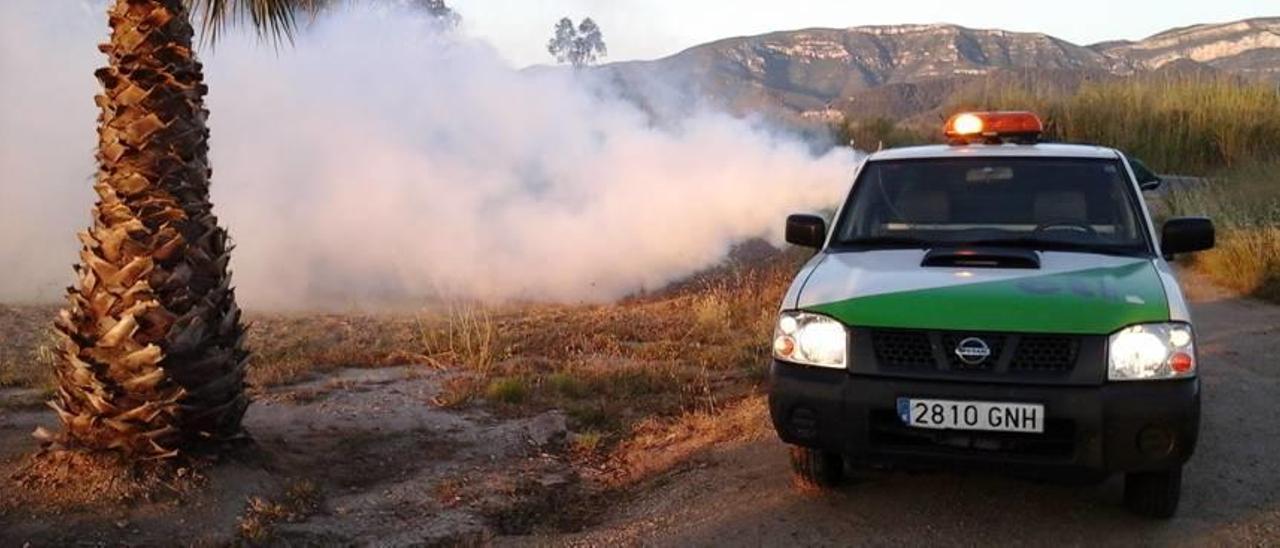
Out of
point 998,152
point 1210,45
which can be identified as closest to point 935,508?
point 998,152

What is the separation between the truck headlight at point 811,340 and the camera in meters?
4.73

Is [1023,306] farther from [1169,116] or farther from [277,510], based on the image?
[1169,116]

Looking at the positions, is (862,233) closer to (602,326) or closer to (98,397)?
(98,397)

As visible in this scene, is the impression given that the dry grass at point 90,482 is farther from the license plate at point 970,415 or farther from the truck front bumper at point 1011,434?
the license plate at point 970,415

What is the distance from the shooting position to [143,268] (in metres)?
5.34

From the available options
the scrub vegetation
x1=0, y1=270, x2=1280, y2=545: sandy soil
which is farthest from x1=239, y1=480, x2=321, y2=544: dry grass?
the scrub vegetation

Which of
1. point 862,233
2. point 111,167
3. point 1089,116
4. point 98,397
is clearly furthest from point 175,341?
point 1089,116

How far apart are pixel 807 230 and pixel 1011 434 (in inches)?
76.4

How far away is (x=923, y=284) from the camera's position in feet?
15.9

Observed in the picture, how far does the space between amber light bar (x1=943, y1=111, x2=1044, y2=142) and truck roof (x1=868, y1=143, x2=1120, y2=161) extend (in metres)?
0.17

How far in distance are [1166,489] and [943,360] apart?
4.00 ft

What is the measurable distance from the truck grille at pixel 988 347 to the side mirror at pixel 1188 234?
152 cm

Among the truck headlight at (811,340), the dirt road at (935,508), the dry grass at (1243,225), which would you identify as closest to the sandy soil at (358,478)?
the dirt road at (935,508)

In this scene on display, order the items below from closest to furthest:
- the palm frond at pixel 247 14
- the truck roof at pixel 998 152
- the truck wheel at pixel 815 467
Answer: the truck wheel at pixel 815 467, the truck roof at pixel 998 152, the palm frond at pixel 247 14
